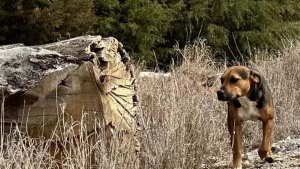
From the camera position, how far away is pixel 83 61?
526cm

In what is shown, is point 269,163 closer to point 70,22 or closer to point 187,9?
point 70,22

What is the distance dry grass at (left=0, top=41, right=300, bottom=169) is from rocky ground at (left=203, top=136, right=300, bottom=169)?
216 millimetres

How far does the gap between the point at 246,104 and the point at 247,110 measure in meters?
0.06

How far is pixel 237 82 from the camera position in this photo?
19.9 ft

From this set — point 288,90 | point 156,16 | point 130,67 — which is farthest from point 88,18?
point 130,67

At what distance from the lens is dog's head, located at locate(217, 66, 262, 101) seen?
235 inches

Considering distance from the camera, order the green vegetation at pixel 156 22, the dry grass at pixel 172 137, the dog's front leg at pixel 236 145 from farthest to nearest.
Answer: the green vegetation at pixel 156 22 < the dog's front leg at pixel 236 145 < the dry grass at pixel 172 137

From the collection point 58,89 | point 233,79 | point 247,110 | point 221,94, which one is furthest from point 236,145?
point 58,89

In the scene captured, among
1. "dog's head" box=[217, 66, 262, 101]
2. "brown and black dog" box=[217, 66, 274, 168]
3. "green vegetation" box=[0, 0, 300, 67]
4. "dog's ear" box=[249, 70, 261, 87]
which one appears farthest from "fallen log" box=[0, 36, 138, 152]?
"green vegetation" box=[0, 0, 300, 67]

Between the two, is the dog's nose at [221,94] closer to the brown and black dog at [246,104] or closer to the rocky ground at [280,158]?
the brown and black dog at [246,104]

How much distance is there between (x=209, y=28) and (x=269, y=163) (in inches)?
567

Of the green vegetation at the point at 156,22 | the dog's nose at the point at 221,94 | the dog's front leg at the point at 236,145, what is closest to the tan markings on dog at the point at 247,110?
the dog's front leg at the point at 236,145

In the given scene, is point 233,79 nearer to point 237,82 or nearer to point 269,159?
point 237,82

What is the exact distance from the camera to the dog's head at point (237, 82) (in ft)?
19.6
